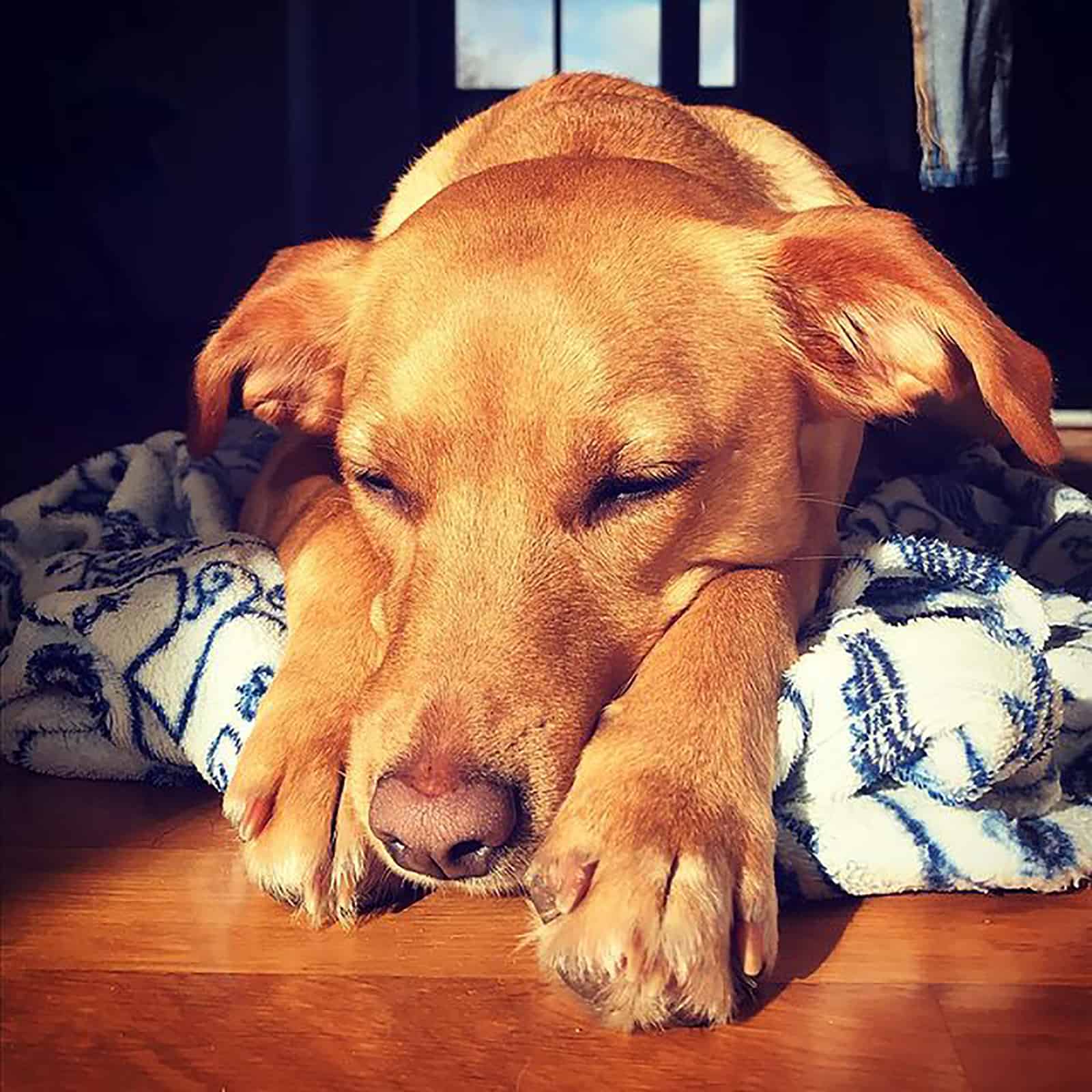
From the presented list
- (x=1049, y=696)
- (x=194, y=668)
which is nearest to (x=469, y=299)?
(x=194, y=668)

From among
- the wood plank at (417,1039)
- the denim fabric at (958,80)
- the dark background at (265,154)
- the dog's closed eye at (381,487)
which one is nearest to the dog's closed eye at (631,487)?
the dog's closed eye at (381,487)

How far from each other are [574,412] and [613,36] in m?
8.20

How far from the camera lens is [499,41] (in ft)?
30.9

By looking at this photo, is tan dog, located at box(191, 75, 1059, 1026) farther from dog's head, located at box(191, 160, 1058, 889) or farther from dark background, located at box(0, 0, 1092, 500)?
dark background, located at box(0, 0, 1092, 500)

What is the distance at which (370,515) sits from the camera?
204 centimetres

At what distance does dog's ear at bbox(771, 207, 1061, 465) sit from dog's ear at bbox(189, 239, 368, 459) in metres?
0.69

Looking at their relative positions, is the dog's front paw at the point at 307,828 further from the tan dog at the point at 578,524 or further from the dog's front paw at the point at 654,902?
the dog's front paw at the point at 654,902

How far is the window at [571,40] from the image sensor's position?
934cm

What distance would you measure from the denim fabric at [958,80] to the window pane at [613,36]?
19.2 feet

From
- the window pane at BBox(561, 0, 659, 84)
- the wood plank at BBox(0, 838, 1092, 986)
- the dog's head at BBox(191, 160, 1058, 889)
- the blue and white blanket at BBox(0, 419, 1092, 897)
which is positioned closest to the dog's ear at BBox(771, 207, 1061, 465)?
the dog's head at BBox(191, 160, 1058, 889)

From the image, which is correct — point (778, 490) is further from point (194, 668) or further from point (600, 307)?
point (194, 668)

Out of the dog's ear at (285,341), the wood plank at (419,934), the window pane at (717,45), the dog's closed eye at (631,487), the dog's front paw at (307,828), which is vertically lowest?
the wood plank at (419,934)

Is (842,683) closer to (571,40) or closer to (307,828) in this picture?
(307,828)

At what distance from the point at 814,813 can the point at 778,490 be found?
0.52 metres
